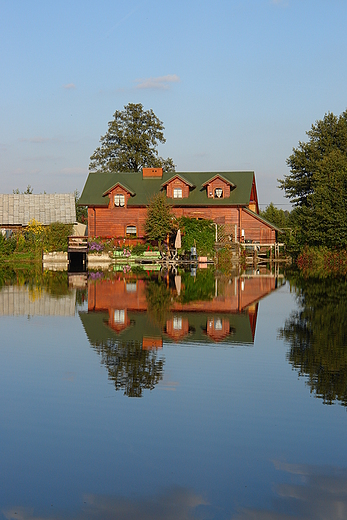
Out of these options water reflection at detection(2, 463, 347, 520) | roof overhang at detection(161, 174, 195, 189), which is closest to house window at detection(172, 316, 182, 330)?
water reflection at detection(2, 463, 347, 520)

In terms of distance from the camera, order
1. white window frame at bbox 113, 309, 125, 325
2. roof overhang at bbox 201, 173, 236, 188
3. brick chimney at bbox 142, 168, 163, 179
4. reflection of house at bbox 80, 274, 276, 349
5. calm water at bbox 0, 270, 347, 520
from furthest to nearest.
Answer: brick chimney at bbox 142, 168, 163, 179, roof overhang at bbox 201, 173, 236, 188, white window frame at bbox 113, 309, 125, 325, reflection of house at bbox 80, 274, 276, 349, calm water at bbox 0, 270, 347, 520

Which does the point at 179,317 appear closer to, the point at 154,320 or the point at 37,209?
the point at 154,320

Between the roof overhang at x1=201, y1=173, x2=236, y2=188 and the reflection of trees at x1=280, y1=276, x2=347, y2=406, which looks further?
the roof overhang at x1=201, y1=173, x2=236, y2=188

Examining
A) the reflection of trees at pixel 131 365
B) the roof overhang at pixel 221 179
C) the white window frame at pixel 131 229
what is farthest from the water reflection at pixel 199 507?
Answer: the white window frame at pixel 131 229

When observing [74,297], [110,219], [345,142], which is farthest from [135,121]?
[74,297]

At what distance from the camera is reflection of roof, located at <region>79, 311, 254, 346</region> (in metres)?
12.6

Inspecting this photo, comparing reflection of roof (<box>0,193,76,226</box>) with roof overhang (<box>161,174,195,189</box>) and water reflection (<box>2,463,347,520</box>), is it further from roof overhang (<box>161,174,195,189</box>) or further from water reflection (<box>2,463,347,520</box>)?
water reflection (<box>2,463,347,520</box>)

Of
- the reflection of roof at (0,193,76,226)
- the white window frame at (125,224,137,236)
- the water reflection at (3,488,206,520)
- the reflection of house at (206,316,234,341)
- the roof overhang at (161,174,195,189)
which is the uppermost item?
the roof overhang at (161,174,195,189)

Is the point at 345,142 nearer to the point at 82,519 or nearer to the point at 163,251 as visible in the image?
the point at 163,251

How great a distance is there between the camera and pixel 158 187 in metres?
54.2

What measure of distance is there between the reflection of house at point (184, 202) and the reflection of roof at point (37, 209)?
2.86 meters

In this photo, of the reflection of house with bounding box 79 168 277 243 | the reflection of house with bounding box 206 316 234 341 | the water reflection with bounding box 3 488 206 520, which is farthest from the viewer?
the reflection of house with bounding box 79 168 277 243

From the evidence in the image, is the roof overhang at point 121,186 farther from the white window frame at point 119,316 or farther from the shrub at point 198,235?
the white window frame at point 119,316

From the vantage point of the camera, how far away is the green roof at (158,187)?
2052 inches
